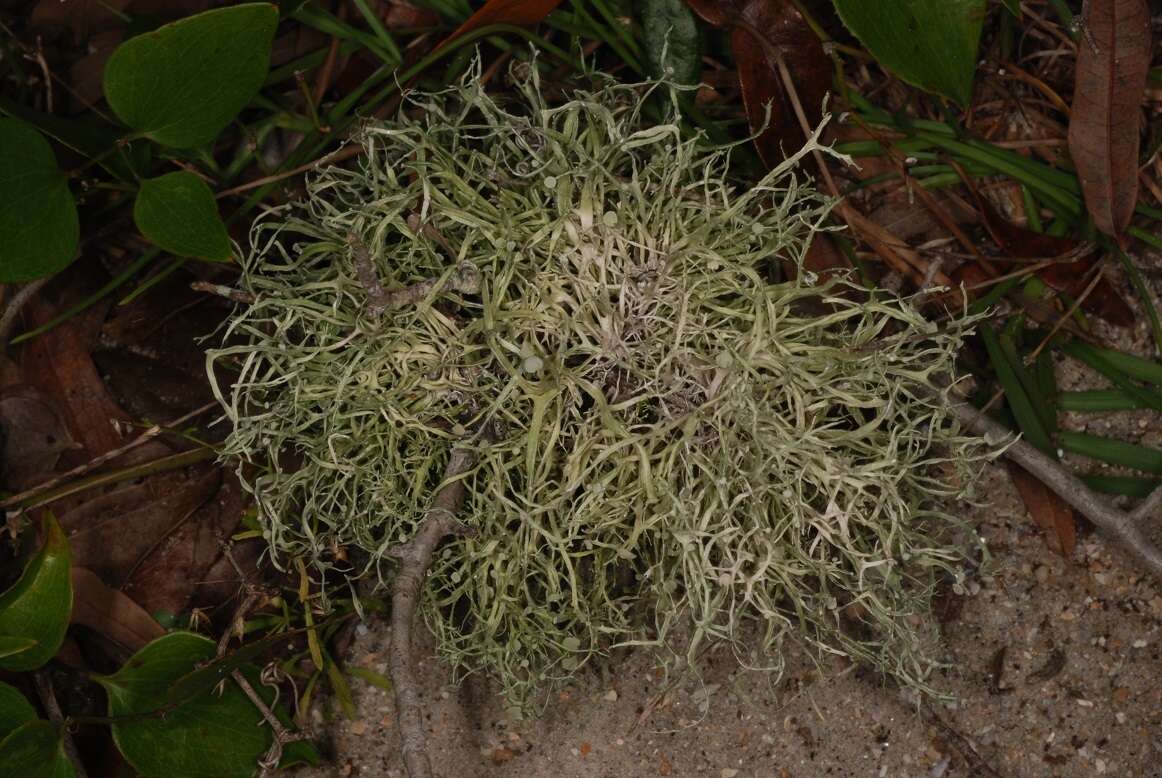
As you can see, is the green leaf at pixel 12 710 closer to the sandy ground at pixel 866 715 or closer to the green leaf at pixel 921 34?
the sandy ground at pixel 866 715

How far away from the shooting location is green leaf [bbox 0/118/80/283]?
0.88 meters

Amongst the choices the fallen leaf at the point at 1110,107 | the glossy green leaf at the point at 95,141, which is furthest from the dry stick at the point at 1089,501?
the glossy green leaf at the point at 95,141

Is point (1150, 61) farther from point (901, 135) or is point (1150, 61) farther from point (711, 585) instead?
point (711, 585)

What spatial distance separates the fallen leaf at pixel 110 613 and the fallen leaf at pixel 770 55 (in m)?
0.73

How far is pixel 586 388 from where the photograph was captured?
0.85 m

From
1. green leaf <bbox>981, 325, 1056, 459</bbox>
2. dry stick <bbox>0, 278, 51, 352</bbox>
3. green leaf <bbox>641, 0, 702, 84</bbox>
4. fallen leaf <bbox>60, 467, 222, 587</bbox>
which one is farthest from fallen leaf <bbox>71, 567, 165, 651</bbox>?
green leaf <bbox>981, 325, 1056, 459</bbox>

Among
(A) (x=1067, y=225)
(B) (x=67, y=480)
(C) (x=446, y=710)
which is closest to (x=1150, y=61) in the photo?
(A) (x=1067, y=225)

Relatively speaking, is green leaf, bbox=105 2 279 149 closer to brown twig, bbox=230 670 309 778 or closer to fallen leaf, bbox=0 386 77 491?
fallen leaf, bbox=0 386 77 491

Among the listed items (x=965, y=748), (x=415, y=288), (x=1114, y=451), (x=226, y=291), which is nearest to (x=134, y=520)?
(x=226, y=291)

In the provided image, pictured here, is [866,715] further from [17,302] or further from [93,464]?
[17,302]

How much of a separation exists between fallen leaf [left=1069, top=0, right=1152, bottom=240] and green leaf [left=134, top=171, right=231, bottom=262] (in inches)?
30.6

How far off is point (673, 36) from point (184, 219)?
1.51ft

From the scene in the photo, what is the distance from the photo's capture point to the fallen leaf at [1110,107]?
38.7 inches

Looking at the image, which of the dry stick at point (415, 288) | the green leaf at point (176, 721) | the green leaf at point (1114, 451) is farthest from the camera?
the green leaf at point (1114, 451)
